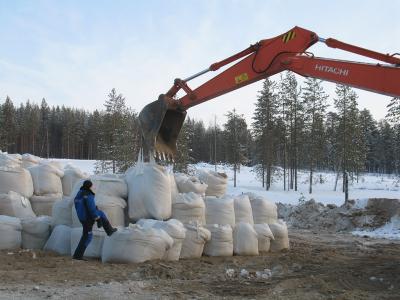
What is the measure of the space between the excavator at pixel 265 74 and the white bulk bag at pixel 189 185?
0.62 meters

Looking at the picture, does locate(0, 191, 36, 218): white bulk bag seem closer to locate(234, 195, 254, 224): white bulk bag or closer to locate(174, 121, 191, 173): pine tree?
locate(234, 195, 254, 224): white bulk bag

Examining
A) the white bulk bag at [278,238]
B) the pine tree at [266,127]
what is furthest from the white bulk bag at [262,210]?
the pine tree at [266,127]

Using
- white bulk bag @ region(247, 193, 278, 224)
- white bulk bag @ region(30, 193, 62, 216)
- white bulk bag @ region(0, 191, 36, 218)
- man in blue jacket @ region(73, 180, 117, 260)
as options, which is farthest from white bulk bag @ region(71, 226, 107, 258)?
white bulk bag @ region(247, 193, 278, 224)

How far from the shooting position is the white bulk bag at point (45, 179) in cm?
1002

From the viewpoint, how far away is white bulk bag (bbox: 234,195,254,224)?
9587 mm

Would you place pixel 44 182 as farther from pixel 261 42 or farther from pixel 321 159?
pixel 321 159

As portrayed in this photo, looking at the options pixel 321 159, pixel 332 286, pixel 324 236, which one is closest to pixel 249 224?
pixel 332 286

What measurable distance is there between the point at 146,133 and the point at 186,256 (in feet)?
7.49

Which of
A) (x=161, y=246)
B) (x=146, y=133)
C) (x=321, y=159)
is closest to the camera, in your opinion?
(x=161, y=246)

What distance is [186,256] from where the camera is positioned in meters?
8.38

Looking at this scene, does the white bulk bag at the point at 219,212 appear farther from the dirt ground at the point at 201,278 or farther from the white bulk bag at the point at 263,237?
the dirt ground at the point at 201,278

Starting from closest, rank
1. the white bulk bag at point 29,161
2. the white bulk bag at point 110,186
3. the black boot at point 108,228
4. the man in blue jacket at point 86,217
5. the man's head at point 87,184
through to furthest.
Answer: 1. the black boot at point 108,228
2. the man in blue jacket at point 86,217
3. the man's head at point 87,184
4. the white bulk bag at point 110,186
5. the white bulk bag at point 29,161

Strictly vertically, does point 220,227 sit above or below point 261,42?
below

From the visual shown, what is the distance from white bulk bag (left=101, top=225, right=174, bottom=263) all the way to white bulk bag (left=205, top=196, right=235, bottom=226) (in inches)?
62.5
